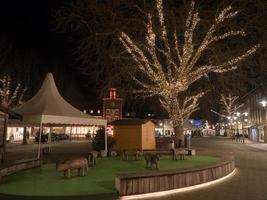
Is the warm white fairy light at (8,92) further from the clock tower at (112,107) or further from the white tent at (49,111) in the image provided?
the white tent at (49,111)

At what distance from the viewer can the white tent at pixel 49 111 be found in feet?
55.3

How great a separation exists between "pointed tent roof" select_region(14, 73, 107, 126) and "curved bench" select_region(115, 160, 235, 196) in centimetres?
820

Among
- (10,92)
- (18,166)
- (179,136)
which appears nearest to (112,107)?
(179,136)

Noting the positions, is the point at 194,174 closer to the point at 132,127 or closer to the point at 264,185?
the point at 264,185

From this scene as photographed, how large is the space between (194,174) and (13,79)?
36243 mm

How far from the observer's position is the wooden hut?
897 inches

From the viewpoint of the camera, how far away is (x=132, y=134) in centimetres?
2305

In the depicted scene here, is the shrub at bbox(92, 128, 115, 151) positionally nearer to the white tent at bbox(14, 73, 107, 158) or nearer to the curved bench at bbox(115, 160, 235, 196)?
the white tent at bbox(14, 73, 107, 158)

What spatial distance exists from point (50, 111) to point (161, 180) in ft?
29.1

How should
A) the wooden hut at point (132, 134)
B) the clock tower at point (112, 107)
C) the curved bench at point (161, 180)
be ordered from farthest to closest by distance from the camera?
1. the clock tower at point (112, 107)
2. the wooden hut at point (132, 134)
3. the curved bench at point (161, 180)

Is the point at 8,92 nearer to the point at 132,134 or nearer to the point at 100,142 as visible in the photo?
the point at 100,142

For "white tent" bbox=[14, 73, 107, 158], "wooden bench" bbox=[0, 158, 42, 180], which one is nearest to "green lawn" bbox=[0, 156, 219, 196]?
"wooden bench" bbox=[0, 158, 42, 180]

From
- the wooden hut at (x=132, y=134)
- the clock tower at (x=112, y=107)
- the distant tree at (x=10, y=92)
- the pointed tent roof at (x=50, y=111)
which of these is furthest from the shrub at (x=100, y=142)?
the distant tree at (x=10, y=92)

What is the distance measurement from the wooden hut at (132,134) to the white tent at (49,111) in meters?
3.13
